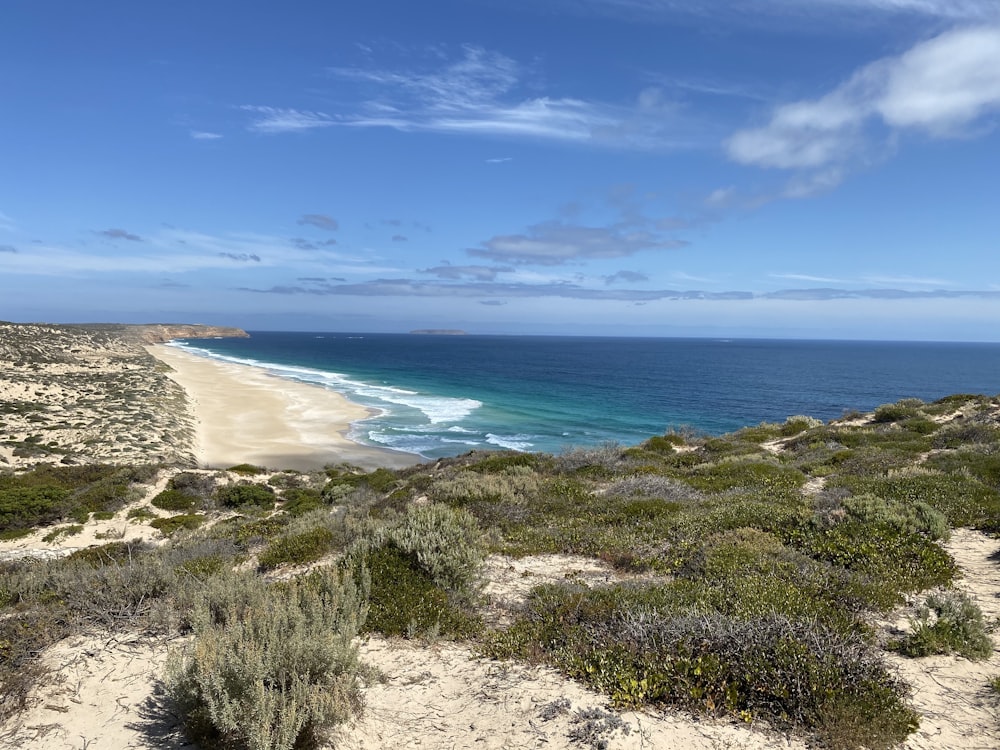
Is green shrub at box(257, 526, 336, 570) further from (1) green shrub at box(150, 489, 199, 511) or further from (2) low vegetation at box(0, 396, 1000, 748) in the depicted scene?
(1) green shrub at box(150, 489, 199, 511)

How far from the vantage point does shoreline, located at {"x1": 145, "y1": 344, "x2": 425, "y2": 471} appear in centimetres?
3400

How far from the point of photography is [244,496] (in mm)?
20391

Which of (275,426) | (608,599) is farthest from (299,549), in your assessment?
(275,426)

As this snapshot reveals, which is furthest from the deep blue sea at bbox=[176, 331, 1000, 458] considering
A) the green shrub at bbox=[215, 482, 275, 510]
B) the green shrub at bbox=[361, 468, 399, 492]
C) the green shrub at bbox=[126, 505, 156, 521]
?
the green shrub at bbox=[126, 505, 156, 521]

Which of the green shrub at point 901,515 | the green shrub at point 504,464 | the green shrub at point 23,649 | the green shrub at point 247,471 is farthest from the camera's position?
the green shrub at point 247,471

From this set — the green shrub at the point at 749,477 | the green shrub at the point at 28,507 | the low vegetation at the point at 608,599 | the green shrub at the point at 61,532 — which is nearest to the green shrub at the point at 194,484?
the green shrub at the point at 28,507

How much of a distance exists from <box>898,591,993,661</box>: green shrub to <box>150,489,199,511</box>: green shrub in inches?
829

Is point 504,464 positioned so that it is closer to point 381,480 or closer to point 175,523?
point 381,480

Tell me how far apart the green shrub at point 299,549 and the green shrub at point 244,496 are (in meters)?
11.3

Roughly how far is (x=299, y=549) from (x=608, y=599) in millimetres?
5414

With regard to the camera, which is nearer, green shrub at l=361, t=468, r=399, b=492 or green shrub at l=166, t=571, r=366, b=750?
green shrub at l=166, t=571, r=366, b=750

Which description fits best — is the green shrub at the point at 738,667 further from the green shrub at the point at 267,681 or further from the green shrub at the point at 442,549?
the green shrub at the point at 267,681

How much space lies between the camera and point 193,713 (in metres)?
3.93

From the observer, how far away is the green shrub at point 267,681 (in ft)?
12.1
